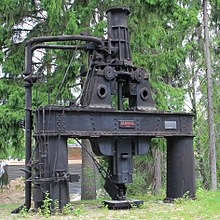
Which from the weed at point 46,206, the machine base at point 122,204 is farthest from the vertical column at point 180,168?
the weed at point 46,206

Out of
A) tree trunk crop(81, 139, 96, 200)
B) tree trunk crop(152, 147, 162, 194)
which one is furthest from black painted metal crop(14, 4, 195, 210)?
tree trunk crop(152, 147, 162, 194)

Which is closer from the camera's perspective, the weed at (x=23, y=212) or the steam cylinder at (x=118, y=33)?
the weed at (x=23, y=212)

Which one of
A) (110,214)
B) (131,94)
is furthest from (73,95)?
(110,214)

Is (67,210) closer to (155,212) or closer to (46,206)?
(46,206)

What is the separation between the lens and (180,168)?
9758 mm

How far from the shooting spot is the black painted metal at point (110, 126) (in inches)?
327

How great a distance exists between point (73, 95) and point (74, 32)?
2.04 metres

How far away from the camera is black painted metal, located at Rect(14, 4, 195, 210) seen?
8312 millimetres

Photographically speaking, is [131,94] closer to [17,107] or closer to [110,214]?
[110,214]

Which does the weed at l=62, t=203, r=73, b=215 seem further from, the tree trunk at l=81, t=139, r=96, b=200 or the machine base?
the tree trunk at l=81, t=139, r=96, b=200

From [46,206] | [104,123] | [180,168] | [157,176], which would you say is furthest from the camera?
[157,176]

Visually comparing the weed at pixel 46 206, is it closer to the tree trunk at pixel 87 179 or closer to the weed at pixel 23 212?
the weed at pixel 23 212

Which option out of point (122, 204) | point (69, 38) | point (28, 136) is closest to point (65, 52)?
point (69, 38)

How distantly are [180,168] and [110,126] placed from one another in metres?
2.01
